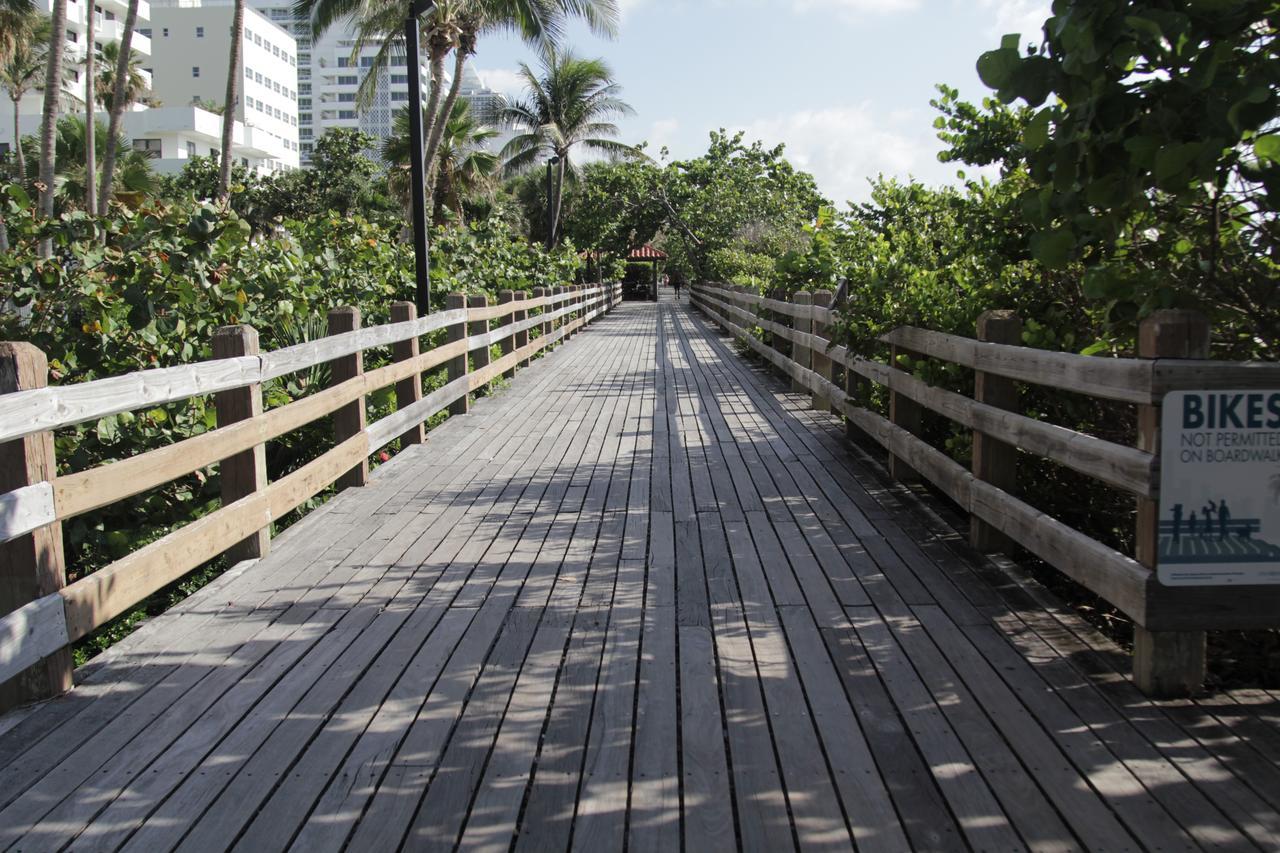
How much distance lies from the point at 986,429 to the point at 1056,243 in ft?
4.64

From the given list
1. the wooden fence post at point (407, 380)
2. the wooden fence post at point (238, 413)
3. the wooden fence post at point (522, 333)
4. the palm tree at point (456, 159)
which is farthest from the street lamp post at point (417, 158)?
the palm tree at point (456, 159)

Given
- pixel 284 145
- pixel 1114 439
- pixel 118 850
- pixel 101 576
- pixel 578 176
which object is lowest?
pixel 118 850

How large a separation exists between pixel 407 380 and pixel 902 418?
147 inches

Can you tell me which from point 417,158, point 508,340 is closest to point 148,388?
point 417,158

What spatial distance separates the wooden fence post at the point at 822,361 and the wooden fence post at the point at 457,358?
3211mm

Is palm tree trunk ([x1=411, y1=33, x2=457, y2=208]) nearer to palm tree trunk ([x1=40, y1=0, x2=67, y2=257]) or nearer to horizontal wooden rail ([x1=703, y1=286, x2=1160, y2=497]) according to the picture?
palm tree trunk ([x1=40, y1=0, x2=67, y2=257])

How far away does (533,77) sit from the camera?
43.5 metres

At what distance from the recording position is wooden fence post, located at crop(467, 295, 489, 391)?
37.9 ft

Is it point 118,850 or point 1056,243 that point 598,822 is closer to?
point 118,850

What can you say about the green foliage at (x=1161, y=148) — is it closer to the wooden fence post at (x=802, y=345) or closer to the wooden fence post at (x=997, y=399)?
the wooden fence post at (x=997, y=399)

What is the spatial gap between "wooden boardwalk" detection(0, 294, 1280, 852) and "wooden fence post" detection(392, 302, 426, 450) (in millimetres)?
2702

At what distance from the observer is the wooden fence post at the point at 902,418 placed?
259 inches

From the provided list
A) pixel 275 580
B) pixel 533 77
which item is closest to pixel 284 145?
pixel 533 77

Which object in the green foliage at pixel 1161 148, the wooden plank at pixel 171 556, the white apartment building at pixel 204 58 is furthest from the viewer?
the white apartment building at pixel 204 58
